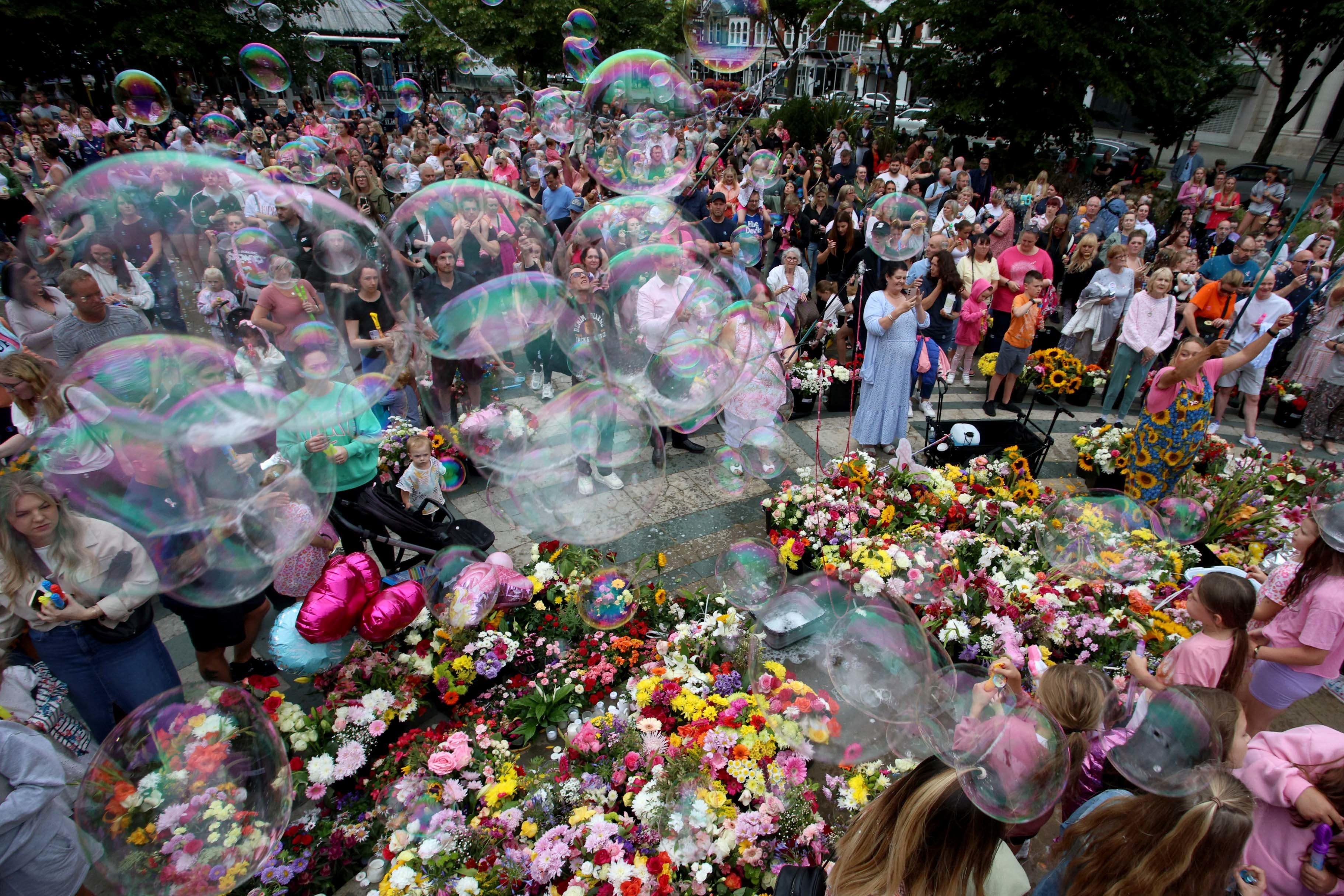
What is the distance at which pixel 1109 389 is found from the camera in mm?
7168

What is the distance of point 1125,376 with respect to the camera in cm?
701

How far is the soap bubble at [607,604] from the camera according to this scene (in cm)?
398

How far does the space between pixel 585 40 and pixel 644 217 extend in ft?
12.7

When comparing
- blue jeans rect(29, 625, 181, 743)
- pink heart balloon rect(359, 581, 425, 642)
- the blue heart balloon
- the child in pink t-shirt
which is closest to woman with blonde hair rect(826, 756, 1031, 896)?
the child in pink t-shirt

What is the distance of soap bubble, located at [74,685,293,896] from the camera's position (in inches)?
94.9

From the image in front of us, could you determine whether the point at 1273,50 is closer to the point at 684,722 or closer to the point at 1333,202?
the point at 1333,202

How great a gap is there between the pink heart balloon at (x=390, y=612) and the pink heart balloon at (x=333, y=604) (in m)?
0.07

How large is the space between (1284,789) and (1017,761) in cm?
94

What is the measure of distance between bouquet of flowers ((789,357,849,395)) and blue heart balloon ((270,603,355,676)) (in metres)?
4.82

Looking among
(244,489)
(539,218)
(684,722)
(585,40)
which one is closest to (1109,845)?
(684,722)

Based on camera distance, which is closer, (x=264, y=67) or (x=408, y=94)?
(x=264, y=67)

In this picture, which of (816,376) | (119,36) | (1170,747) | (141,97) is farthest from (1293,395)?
(119,36)

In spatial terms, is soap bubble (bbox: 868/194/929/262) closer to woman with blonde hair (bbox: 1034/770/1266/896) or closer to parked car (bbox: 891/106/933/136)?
woman with blonde hair (bbox: 1034/770/1266/896)

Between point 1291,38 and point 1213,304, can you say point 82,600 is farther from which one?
point 1291,38
